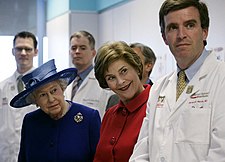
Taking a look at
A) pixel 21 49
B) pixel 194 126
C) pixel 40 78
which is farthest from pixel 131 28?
pixel 194 126

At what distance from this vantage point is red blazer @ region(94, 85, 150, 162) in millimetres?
1690

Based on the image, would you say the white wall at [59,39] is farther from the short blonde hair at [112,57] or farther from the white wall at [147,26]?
the short blonde hair at [112,57]

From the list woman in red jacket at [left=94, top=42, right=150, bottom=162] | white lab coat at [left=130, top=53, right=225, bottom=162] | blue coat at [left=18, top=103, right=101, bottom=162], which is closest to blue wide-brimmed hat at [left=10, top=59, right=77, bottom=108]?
blue coat at [left=18, top=103, right=101, bottom=162]

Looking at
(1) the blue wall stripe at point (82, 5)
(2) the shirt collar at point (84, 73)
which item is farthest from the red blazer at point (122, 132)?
(1) the blue wall stripe at point (82, 5)

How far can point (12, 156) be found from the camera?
9.55 feet

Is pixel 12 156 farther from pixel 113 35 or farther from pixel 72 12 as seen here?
pixel 72 12

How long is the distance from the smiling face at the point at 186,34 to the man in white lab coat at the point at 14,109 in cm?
169

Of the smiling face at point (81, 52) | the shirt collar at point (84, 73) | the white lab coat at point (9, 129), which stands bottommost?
the white lab coat at point (9, 129)

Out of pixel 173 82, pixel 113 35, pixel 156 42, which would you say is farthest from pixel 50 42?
pixel 173 82

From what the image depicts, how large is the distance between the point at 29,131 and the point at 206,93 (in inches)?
38.1

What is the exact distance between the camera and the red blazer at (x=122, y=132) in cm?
169

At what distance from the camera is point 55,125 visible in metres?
1.96

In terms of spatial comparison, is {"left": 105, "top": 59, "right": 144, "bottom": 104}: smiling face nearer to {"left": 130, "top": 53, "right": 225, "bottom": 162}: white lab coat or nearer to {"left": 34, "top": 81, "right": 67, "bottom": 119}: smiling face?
{"left": 130, "top": 53, "right": 225, "bottom": 162}: white lab coat

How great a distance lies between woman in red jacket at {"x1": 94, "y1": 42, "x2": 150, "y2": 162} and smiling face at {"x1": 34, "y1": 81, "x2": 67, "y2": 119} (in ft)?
0.87
